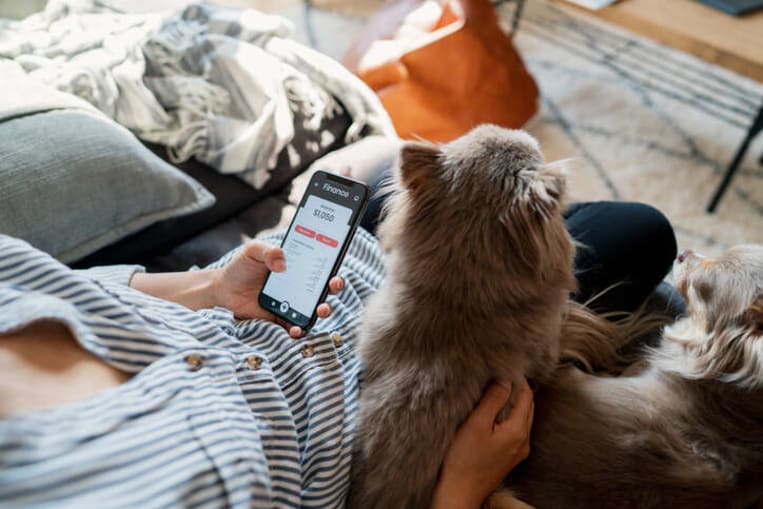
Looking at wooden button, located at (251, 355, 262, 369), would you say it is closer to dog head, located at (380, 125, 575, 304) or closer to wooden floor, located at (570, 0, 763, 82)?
dog head, located at (380, 125, 575, 304)

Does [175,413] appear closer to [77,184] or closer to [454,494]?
[454,494]

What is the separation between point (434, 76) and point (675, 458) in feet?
4.72

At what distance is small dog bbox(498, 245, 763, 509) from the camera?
864 mm

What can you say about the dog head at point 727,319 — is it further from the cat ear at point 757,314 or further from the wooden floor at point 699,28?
the wooden floor at point 699,28

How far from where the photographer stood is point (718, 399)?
3.06 ft

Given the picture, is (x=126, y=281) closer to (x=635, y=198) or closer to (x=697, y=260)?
(x=697, y=260)

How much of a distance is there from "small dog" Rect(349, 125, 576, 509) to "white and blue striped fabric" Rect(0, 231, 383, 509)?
73 mm

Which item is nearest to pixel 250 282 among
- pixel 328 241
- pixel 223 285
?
pixel 223 285

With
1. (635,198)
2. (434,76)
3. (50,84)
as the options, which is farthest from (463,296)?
(635,198)

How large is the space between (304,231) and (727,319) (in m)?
0.76

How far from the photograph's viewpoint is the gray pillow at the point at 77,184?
3.47 ft

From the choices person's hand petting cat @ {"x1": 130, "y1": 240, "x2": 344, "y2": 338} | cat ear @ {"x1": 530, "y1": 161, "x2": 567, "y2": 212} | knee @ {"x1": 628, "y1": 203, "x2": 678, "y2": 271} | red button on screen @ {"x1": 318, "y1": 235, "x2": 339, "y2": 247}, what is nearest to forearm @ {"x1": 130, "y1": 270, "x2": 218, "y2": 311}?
person's hand petting cat @ {"x1": 130, "y1": 240, "x2": 344, "y2": 338}

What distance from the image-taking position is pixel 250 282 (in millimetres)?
1079

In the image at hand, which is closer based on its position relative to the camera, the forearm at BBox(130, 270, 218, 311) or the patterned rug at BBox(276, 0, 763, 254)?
the forearm at BBox(130, 270, 218, 311)
